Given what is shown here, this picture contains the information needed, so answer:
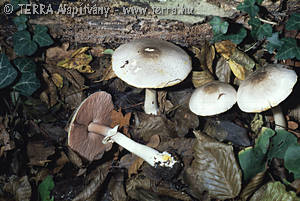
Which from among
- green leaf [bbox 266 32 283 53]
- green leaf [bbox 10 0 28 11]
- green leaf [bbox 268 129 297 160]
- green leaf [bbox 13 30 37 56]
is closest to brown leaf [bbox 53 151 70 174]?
green leaf [bbox 13 30 37 56]

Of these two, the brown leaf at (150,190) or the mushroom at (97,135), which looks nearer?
the brown leaf at (150,190)

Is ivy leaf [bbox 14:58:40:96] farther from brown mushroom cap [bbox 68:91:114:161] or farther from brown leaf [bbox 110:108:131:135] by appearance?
brown leaf [bbox 110:108:131:135]

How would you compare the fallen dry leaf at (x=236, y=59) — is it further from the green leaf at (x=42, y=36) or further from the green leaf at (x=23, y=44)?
the green leaf at (x=23, y=44)

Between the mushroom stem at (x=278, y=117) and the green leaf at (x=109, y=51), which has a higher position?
the green leaf at (x=109, y=51)

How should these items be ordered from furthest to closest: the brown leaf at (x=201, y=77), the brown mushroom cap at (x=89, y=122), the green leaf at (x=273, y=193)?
the brown leaf at (x=201, y=77) → the brown mushroom cap at (x=89, y=122) → the green leaf at (x=273, y=193)

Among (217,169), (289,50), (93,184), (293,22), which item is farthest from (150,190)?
(293,22)

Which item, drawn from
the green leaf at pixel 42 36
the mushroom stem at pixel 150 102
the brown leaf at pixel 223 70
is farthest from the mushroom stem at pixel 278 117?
the green leaf at pixel 42 36

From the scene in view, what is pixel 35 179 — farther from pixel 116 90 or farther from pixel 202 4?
pixel 202 4
